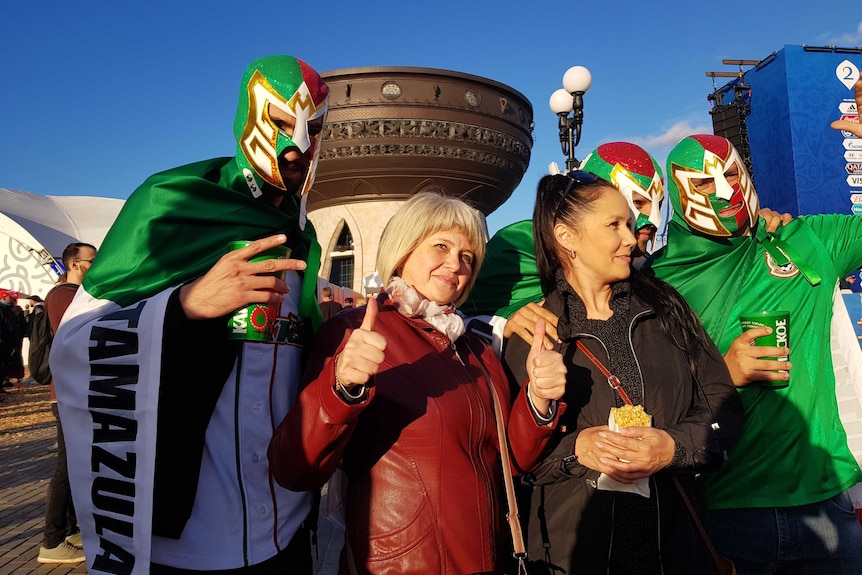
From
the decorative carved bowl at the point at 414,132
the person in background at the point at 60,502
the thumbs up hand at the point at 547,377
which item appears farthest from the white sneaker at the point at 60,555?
the decorative carved bowl at the point at 414,132

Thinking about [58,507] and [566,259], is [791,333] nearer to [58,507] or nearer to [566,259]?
[566,259]

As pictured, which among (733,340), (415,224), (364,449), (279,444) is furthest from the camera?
(733,340)

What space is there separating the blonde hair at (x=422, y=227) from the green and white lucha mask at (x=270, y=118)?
1.64 ft

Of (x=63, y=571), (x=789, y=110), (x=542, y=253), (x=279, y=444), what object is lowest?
(x=63, y=571)

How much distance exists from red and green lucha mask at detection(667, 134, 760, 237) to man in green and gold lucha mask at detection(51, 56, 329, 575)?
179cm

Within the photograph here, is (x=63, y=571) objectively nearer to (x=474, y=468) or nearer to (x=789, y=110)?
(x=474, y=468)

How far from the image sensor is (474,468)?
1.90 metres

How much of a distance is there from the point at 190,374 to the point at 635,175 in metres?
2.31

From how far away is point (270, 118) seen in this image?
94.6 inches

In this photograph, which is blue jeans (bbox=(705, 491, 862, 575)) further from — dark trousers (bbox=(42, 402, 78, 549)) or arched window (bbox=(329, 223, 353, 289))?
arched window (bbox=(329, 223, 353, 289))

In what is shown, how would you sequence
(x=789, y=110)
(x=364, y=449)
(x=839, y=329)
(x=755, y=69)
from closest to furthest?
(x=364, y=449)
(x=839, y=329)
(x=789, y=110)
(x=755, y=69)

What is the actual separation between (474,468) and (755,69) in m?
11.3

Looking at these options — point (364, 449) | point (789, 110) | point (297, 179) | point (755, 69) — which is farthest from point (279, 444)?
point (755, 69)

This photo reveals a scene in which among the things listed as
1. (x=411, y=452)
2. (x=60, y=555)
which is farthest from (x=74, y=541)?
(x=411, y=452)
